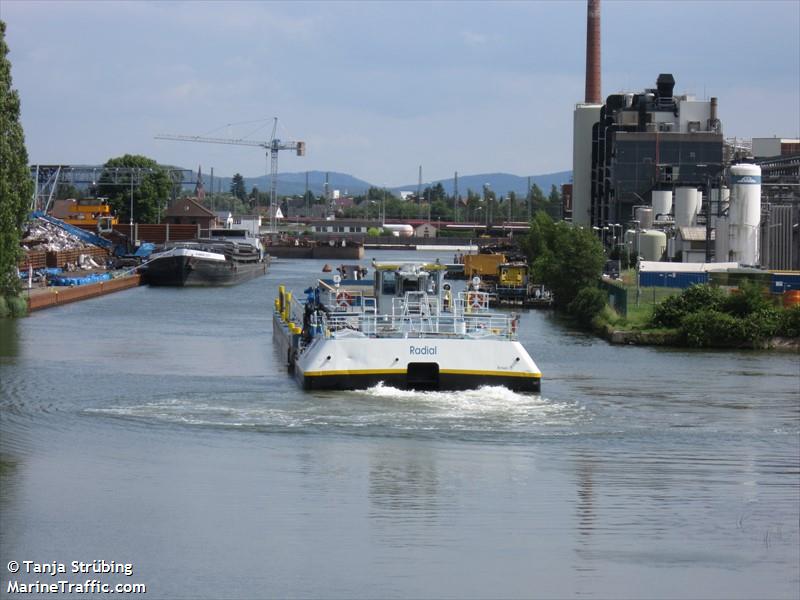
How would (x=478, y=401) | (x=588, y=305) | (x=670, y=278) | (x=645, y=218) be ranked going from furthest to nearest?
(x=645, y=218) < (x=670, y=278) < (x=588, y=305) < (x=478, y=401)

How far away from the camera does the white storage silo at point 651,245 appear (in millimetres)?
76312

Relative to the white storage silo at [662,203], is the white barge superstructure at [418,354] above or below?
below

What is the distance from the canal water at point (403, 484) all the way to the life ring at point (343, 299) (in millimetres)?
2379

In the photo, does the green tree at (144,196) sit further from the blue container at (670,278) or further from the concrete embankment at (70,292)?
the blue container at (670,278)

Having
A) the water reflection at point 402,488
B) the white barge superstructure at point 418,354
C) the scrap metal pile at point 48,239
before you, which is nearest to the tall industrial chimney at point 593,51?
the scrap metal pile at point 48,239

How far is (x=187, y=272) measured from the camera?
8594cm

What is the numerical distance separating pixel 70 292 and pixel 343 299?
109ft

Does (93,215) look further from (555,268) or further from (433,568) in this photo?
(433,568)

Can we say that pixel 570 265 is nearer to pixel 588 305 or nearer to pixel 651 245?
pixel 588 305

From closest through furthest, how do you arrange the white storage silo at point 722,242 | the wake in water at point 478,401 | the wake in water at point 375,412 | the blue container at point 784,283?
the wake in water at point 375,412 < the wake in water at point 478,401 < the blue container at point 784,283 < the white storage silo at point 722,242

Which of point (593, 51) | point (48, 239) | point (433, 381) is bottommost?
point (433, 381)

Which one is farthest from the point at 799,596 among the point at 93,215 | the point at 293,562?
the point at 93,215

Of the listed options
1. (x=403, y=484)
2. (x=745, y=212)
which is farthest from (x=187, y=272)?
(x=403, y=484)

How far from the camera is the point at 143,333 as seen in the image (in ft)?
159
